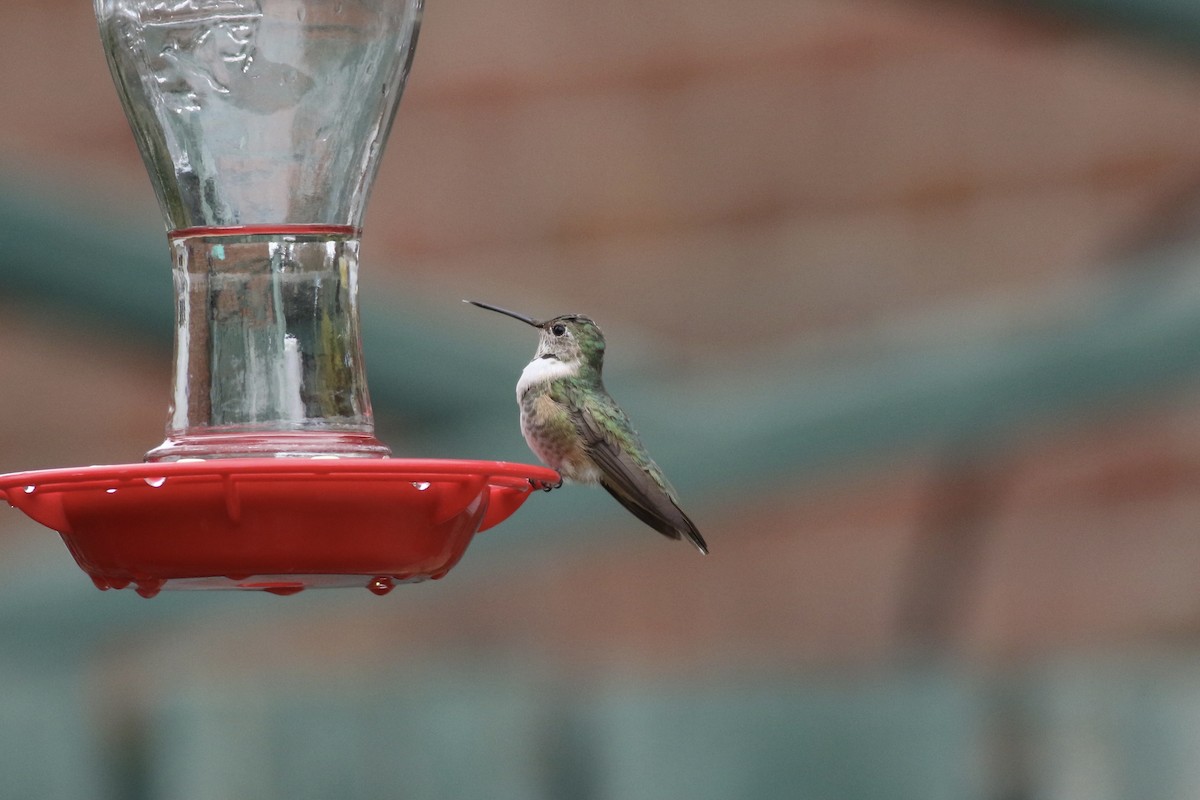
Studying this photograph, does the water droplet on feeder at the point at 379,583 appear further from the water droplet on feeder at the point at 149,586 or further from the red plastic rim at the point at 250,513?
Result: the water droplet on feeder at the point at 149,586

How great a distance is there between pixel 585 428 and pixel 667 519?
0.39 m

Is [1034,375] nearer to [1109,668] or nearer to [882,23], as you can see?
[1109,668]

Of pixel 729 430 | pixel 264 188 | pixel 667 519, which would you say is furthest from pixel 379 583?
pixel 729 430

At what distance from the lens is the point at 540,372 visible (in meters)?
3.91

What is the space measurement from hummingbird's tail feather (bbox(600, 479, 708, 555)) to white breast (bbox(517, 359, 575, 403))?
237 millimetres

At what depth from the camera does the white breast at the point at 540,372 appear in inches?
150

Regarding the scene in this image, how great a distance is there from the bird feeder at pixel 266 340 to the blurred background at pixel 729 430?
486 millimetres

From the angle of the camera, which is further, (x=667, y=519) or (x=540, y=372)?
(x=540, y=372)

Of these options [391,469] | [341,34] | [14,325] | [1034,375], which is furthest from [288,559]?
[1034,375]

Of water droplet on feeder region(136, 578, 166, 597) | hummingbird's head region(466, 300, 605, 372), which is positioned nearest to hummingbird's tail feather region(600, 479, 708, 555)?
hummingbird's head region(466, 300, 605, 372)

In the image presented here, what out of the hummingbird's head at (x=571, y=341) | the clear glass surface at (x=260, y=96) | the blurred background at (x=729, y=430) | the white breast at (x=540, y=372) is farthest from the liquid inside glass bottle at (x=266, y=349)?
the hummingbird's head at (x=571, y=341)

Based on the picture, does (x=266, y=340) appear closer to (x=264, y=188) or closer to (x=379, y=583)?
(x=264, y=188)

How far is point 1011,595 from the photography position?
553 cm

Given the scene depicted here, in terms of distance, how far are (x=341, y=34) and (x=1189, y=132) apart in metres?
2.88
